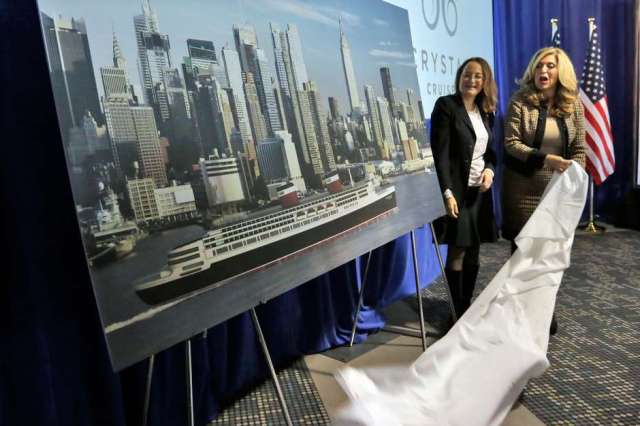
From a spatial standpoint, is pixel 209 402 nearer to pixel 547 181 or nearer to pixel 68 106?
pixel 68 106

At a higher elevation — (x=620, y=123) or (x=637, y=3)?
(x=637, y=3)

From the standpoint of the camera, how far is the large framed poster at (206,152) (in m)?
0.89

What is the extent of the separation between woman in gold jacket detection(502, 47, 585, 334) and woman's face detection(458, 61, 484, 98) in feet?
0.58

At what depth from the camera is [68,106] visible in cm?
85

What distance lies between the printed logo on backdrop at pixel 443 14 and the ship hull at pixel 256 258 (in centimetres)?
190

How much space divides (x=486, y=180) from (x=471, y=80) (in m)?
0.46

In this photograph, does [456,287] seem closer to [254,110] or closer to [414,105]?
[414,105]

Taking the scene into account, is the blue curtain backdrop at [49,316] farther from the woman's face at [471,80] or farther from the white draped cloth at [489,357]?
the woman's face at [471,80]

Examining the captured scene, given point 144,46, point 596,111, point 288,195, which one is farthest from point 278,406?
point 596,111

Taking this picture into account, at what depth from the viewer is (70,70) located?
0.85m

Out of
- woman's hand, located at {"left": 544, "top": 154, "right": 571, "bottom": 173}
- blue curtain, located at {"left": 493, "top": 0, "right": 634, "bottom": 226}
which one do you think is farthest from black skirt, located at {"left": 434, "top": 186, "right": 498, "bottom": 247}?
blue curtain, located at {"left": 493, "top": 0, "right": 634, "bottom": 226}

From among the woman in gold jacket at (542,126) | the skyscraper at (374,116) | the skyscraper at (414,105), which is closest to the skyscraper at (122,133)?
the skyscraper at (374,116)

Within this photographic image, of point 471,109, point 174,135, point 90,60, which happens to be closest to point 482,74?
point 471,109

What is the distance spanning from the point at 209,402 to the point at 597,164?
3.91 meters
